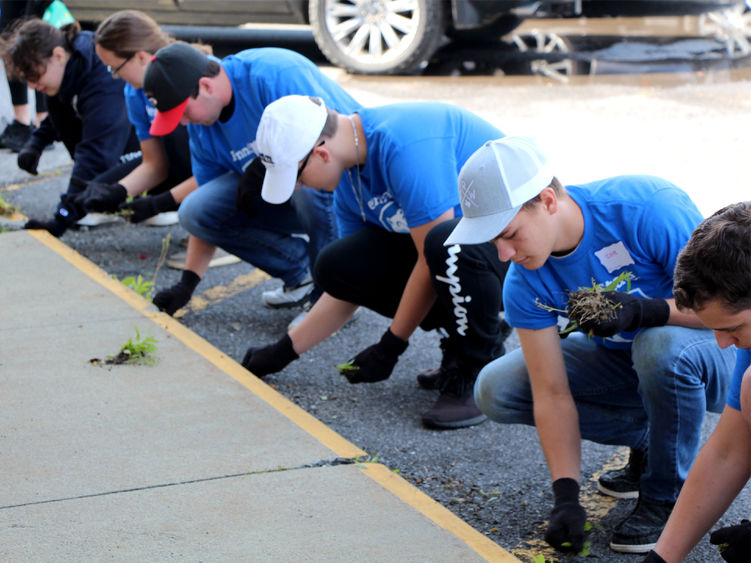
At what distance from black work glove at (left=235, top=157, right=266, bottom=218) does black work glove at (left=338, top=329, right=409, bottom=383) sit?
Answer: 3.03 feet

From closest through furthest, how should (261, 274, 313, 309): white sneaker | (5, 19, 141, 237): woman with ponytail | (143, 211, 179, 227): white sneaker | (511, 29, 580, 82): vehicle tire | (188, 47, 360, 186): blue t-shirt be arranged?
(188, 47, 360, 186): blue t-shirt < (261, 274, 313, 309): white sneaker < (5, 19, 141, 237): woman with ponytail < (143, 211, 179, 227): white sneaker < (511, 29, 580, 82): vehicle tire

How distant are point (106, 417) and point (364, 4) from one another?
20.6ft

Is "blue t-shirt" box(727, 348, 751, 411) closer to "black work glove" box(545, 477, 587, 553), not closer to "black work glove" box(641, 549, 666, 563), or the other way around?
"black work glove" box(641, 549, 666, 563)

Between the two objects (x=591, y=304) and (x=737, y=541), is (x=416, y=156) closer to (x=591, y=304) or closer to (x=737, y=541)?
(x=591, y=304)

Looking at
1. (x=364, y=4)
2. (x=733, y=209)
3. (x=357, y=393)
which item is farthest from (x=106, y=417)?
(x=364, y=4)

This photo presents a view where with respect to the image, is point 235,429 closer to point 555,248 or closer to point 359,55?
point 555,248

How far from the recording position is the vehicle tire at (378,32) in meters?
8.59

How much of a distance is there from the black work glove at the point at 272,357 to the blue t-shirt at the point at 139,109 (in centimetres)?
174

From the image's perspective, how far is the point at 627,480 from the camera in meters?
3.02

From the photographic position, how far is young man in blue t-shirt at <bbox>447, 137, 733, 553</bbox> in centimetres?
250

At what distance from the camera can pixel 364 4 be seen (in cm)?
869

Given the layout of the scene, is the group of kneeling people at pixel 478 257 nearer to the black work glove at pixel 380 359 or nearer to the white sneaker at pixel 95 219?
the black work glove at pixel 380 359

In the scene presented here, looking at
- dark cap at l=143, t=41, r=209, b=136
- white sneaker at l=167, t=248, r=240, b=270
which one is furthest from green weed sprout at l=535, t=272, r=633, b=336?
white sneaker at l=167, t=248, r=240, b=270

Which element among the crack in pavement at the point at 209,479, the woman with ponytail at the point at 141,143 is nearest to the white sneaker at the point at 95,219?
the woman with ponytail at the point at 141,143
